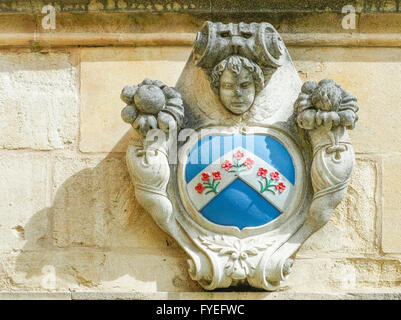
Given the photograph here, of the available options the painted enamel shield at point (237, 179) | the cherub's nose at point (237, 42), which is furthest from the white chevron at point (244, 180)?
the cherub's nose at point (237, 42)

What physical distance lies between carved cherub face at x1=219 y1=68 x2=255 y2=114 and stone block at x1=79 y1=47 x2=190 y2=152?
0.33 m

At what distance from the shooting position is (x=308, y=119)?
5.21 meters

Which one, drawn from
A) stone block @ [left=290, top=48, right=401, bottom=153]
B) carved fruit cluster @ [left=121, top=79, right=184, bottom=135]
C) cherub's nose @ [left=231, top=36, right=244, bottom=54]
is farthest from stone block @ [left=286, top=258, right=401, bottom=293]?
cherub's nose @ [left=231, top=36, right=244, bottom=54]

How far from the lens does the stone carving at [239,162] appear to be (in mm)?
5184

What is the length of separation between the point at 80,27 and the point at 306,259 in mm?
1421

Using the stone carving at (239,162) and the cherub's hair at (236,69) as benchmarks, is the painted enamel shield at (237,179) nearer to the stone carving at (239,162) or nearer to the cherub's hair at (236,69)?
the stone carving at (239,162)

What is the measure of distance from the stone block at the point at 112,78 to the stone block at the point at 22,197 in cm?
22

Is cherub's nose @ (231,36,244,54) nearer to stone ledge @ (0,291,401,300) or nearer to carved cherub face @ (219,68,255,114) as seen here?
carved cherub face @ (219,68,255,114)

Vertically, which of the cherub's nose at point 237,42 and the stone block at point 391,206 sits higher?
the cherub's nose at point 237,42

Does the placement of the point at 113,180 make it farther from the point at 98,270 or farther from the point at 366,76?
the point at 366,76

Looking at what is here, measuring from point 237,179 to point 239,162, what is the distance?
7 centimetres

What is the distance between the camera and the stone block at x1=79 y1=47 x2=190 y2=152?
18.1ft

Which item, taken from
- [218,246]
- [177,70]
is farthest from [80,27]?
[218,246]

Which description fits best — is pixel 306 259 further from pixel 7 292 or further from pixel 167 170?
pixel 7 292
